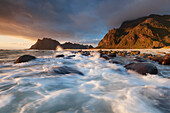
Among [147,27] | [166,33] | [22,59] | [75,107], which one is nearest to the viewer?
[75,107]

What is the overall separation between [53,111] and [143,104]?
2206 mm

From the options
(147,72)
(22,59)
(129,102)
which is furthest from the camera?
(22,59)

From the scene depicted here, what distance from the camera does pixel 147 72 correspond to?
4.28m

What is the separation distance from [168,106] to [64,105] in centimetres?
256

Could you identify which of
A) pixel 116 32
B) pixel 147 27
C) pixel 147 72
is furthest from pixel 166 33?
pixel 147 72

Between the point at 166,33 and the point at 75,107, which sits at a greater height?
the point at 166,33

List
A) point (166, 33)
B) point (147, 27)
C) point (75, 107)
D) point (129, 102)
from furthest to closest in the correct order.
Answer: point (147, 27)
point (166, 33)
point (129, 102)
point (75, 107)

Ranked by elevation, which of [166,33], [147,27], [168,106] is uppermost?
[147,27]

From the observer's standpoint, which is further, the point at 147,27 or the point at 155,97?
the point at 147,27

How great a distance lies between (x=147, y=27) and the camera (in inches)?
5069

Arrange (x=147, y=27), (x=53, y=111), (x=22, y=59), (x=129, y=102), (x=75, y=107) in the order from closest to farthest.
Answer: (x=53, y=111) < (x=75, y=107) < (x=129, y=102) < (x=22, y=59) < (x=147, y=27)

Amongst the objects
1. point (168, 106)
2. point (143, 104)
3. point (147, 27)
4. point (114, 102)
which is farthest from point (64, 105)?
point (147, 27)

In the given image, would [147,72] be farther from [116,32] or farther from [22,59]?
[116,32]

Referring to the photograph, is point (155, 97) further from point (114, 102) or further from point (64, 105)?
point (64, 105)
